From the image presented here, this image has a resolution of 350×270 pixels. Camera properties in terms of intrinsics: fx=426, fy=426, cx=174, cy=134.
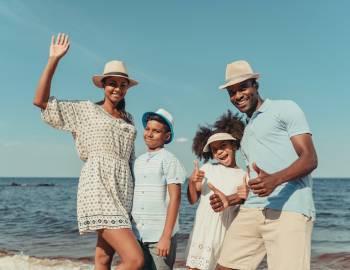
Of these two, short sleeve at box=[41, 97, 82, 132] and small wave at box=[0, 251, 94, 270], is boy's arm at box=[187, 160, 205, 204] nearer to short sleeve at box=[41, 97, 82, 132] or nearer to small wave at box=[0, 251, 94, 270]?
short sleeve at box=[41, 97, 82, 132]

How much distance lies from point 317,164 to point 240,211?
1.04 meters

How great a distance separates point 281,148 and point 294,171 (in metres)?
0.39

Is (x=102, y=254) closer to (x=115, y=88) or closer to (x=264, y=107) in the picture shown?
(x=115, y=88)

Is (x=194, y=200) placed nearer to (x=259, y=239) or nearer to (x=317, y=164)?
(x=259, y=239)

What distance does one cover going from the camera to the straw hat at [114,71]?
4.20 metres

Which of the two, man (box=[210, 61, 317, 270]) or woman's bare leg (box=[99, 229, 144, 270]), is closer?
man (box=[210, 61, 317, 270])

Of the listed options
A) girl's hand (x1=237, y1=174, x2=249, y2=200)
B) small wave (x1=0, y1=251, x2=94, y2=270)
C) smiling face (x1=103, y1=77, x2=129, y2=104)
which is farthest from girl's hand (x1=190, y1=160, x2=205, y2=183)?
small wave (x1=0, y1=251, x2=94, y2=270)

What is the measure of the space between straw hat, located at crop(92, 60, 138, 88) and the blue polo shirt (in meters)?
1.36

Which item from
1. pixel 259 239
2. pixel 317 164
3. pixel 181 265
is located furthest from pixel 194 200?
pixel 181 265

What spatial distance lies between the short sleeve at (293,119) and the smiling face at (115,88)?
61.5 inches

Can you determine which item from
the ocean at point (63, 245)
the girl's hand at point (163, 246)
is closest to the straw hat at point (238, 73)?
the girl's hand at point (163, 246)

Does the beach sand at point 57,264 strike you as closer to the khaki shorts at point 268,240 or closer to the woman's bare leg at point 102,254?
the woman's bare leg at point 102,254

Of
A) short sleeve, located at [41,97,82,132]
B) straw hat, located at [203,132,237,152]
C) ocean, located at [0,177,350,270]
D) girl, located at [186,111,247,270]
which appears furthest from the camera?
ocean, located at [0,177,350,270]

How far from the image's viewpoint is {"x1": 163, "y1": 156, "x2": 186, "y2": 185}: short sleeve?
4.11m
